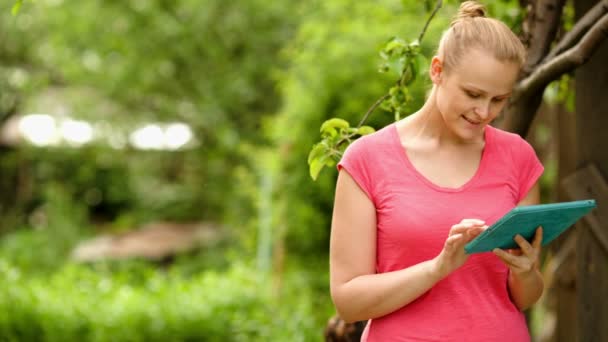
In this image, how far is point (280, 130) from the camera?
5.68 metres

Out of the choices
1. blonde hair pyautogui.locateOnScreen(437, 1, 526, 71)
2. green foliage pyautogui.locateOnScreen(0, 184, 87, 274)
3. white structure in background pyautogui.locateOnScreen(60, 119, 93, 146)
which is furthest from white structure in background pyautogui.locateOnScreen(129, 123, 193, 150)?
blonde hair pyautogui.locateOnScreen(437, 1, 526, 71)

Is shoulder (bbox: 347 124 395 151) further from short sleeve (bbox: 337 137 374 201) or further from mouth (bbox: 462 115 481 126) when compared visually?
mouth (bbox: 462 115 481 126)

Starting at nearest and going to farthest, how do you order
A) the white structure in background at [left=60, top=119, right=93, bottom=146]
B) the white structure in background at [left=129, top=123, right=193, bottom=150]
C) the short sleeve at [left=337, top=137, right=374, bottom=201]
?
the short sleeve at [left=337, top=137, right=374, bottom=201], the white structure in background at [left=129, top=123, right=193, bottom=150], the white structure in background at [left=60, top=119, right=93, bottom=146]

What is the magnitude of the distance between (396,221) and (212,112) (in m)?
9.92

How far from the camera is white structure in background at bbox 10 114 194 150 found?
1240cm

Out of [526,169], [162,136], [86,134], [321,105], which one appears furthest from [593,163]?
[86,134]

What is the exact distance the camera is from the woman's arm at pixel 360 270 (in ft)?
6.28

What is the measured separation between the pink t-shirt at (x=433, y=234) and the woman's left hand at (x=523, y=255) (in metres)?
0.07

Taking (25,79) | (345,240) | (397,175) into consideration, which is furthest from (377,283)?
(25,79)

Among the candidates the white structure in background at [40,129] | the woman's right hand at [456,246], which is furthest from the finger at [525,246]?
the white structure in background at [40,129]

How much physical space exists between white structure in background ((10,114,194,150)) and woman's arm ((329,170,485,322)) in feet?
34.3

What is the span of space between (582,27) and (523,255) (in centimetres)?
97

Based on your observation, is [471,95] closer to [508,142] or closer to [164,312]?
[508,142]

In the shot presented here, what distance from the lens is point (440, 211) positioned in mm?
1916
